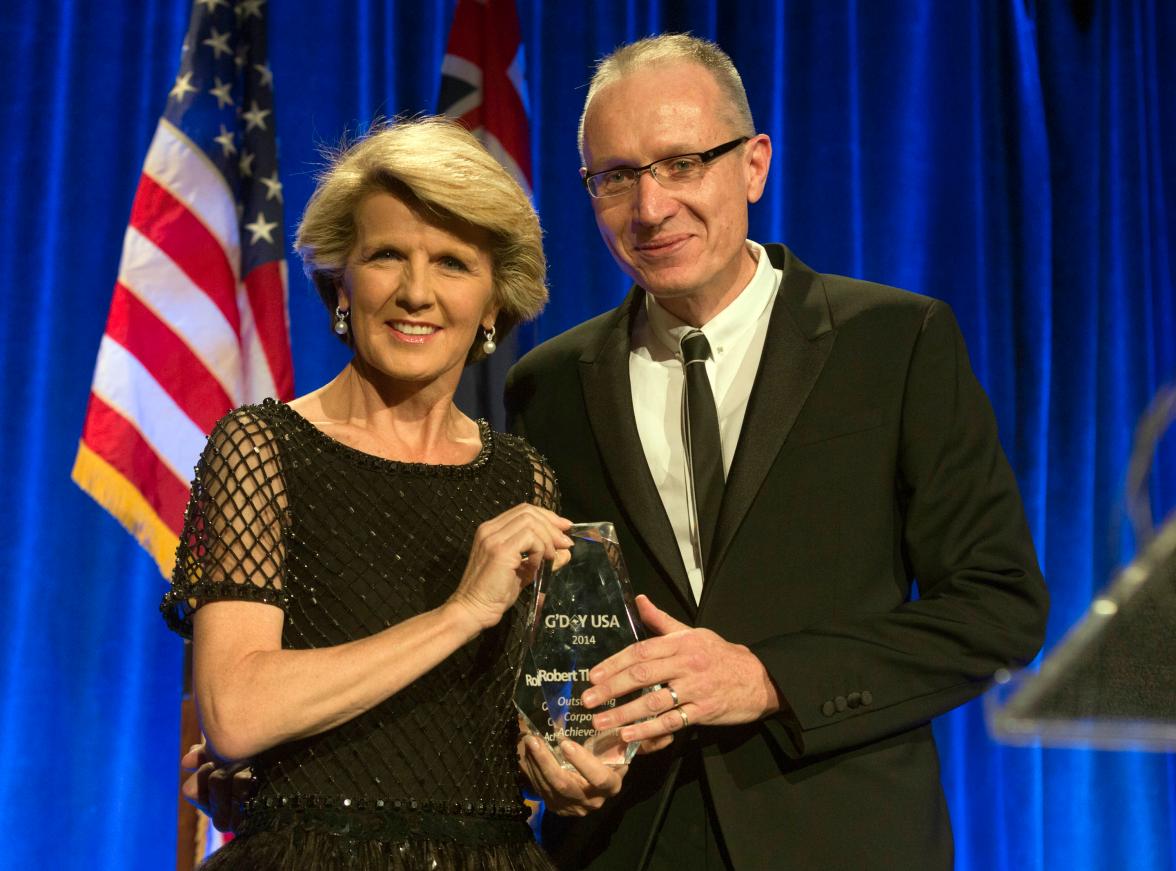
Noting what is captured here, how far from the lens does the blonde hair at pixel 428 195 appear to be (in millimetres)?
1841

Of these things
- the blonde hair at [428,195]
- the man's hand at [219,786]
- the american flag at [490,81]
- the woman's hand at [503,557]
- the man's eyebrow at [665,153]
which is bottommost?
the man's hand at [219,786]

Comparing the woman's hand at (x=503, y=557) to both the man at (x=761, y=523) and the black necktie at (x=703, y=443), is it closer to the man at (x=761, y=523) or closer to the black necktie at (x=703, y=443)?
the man at (x=761, y=523)

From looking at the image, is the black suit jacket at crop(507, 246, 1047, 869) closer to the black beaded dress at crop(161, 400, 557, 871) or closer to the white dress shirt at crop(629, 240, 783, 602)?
the white dress shirt at crop(629, 240, 783, 602)

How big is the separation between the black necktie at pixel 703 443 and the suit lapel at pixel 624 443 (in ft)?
0.18

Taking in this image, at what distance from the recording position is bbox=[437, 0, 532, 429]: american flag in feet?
13.3

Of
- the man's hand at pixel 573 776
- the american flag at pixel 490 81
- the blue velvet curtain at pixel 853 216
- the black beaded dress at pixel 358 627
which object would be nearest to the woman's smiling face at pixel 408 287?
the black beaded dress at pixel 358 627

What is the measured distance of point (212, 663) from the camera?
1.59 meters

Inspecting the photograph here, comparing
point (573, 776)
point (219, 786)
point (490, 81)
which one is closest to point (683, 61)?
point (573, 776)

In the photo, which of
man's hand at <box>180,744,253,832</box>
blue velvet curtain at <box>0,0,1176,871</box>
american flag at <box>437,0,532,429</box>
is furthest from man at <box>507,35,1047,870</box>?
blue velvet curtain at <box>0,0,1176,871</box>

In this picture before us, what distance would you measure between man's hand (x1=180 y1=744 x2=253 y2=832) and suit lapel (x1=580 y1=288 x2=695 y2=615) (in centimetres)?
65

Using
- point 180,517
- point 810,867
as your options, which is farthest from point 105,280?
point 810,867

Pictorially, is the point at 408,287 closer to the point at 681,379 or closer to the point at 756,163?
the point at 681,379

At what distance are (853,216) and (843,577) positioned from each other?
2.73 m

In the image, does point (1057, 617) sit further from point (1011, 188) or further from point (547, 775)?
point (547, 775)
